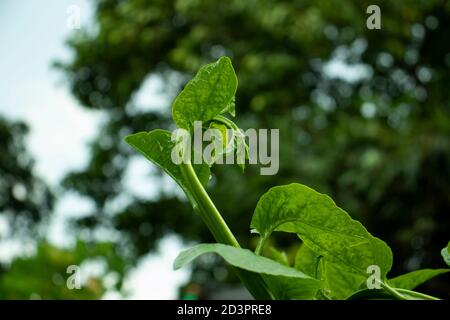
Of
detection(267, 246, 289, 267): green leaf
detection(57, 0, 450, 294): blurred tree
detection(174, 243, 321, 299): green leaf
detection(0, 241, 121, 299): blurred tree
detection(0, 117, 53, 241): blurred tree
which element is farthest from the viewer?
detection(0, 117, 53, 241): blurred tree

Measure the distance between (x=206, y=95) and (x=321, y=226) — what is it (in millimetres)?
50

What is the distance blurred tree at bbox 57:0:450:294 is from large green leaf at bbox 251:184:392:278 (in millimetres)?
3018

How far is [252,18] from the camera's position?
156 inches

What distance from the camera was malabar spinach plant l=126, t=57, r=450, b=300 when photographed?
0.57ft

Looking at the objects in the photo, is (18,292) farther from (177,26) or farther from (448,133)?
(177,26)

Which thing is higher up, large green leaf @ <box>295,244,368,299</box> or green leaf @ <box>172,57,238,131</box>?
green leaf @ <box>172,57,238,131</box>

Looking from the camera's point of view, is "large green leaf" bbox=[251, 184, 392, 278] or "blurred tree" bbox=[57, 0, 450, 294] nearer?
"large green leaf" bbox=[251, 184, 392, 278]

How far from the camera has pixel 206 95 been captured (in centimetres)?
19

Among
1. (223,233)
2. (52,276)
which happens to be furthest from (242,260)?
(52,276)

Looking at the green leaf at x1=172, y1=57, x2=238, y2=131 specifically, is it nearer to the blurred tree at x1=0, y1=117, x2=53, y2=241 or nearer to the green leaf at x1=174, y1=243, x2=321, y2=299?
the green leaf at x1=174, y1=243, x2=321, y2=299

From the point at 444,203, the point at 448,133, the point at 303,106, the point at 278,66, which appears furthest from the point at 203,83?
the point at 303,106

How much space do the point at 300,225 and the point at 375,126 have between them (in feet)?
11.6

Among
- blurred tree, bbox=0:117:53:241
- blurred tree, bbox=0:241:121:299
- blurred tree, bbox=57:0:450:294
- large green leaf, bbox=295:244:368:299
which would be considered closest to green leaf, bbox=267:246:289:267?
large green leaf, bbox=295:244:368:299

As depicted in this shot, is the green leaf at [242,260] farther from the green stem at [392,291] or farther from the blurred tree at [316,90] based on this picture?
the blurred tree at [316,90]
